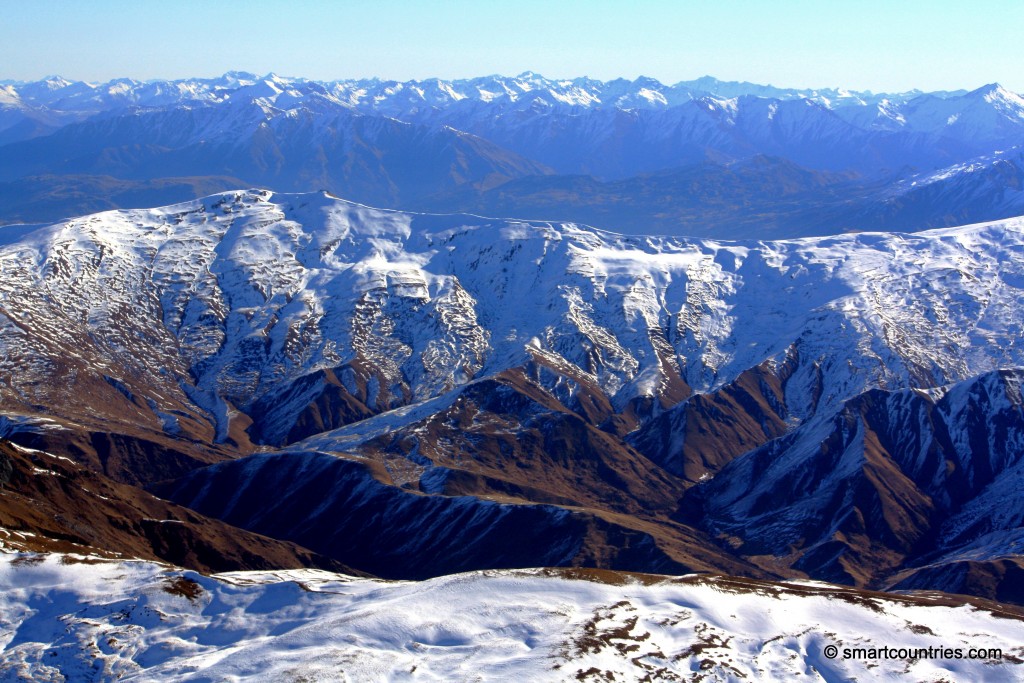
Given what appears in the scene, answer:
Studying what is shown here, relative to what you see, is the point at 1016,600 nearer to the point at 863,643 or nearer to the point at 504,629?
the point at 863,643

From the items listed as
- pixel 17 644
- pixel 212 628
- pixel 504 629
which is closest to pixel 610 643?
pixel 504 629

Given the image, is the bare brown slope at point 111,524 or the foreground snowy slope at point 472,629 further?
the bare brown slope at point 111,524

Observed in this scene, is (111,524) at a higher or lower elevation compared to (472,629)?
lower

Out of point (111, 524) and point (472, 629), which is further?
point (111, 524)

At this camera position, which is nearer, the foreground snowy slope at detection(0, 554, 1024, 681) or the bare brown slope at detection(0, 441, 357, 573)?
the foreground snowy slope at detection(0, 554, 1024, 681)
